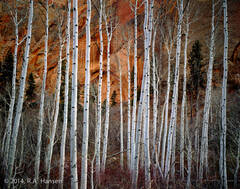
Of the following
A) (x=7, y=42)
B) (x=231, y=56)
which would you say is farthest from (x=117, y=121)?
(x=231, y=56)

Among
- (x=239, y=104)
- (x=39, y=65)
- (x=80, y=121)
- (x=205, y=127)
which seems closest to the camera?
(x=205, y=127)

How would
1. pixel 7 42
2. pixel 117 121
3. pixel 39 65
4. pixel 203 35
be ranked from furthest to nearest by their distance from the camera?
pixel 203 35 < pixel 39 65 < pixel 117 121 < pixel 7 42

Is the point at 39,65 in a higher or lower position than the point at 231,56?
lower

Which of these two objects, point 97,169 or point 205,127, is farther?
point 205,127

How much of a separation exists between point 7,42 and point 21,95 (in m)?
17.1

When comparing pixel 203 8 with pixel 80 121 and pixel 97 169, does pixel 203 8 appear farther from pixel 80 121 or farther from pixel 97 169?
pixel 97 169

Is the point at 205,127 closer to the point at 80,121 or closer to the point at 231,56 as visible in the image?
the point at 80,121

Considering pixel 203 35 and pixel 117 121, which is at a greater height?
pixel 203 35

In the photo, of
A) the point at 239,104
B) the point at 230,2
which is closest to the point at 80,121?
the point at 239,104

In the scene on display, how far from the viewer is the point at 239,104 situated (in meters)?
12.6

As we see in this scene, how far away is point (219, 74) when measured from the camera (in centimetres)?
1830

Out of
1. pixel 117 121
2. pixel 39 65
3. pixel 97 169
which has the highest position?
pixel 39 65

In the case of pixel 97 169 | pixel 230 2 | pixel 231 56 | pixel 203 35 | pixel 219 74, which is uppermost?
pixel 230 2

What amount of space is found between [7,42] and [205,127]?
2055 cm
